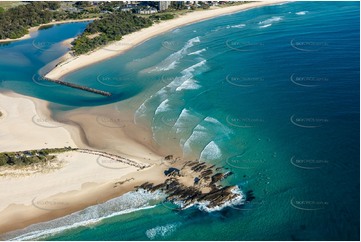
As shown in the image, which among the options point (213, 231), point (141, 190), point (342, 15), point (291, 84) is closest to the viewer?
point (213, 231)

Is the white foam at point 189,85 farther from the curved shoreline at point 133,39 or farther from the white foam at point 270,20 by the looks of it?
the white foam at point 270,20

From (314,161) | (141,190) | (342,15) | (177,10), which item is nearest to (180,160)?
(141,190)

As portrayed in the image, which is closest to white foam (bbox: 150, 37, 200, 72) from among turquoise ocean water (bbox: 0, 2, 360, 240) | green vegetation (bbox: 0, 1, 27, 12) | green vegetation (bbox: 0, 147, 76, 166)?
turquoise ocean water (bbox: 0, 2, 360, 240)

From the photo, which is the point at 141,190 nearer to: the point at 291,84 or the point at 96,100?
the point at 96,100

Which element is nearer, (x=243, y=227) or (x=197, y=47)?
(x=243, y=227)

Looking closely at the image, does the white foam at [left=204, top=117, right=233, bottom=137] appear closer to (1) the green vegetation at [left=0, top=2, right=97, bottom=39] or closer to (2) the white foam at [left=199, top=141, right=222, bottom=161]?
(2) the white foam at [left=199, top=141, right=222, bottom=161]

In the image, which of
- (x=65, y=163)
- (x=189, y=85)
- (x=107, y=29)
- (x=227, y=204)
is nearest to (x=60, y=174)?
(x=65, y=163)

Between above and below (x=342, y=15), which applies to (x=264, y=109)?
below

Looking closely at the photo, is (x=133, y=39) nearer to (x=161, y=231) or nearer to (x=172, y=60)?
(x=172, y=60)
